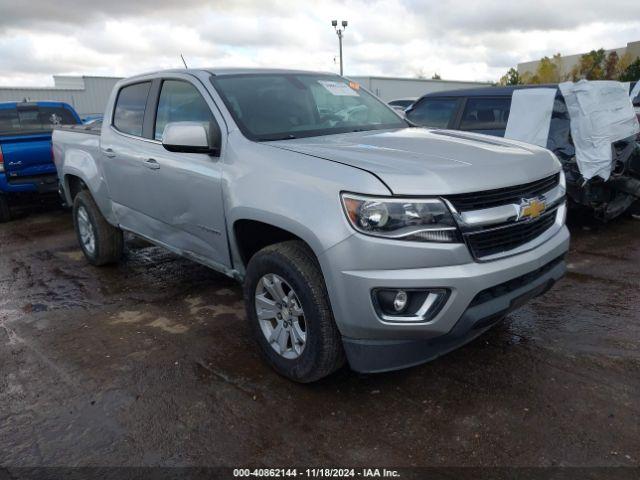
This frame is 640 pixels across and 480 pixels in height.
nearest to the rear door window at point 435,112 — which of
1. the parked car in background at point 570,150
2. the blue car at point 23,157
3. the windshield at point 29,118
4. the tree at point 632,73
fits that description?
the parked car in background at point 570,150

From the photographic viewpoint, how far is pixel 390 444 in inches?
98.7

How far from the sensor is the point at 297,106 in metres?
3.63

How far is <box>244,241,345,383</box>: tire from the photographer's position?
103 inches

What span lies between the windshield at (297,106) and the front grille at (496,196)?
4.12ft

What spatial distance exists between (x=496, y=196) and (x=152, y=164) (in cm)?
255

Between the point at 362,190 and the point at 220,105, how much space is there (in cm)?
142

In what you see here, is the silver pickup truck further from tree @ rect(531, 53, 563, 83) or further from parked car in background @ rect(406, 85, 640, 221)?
tree @ rect(531, 53, 563, 83)

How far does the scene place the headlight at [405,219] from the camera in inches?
94.1

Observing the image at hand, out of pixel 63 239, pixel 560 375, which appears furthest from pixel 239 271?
pixel 63 239

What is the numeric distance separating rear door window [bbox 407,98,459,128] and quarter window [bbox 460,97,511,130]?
0.70ft

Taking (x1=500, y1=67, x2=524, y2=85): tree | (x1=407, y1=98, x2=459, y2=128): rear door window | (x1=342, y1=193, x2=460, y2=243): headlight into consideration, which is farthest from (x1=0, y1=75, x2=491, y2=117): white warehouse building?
(x1=342, y1=193, x2=460, y2=243): headlight

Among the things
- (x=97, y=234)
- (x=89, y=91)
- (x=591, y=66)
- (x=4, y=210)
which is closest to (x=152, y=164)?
(x=97, y=234)

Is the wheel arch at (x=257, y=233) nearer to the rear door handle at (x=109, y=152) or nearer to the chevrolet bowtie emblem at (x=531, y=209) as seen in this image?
the chevrolet bowtie emblem at (x=531, y=209)

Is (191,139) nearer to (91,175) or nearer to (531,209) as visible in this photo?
(531,209)
